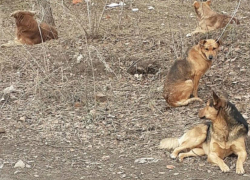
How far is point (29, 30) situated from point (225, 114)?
23.7ft

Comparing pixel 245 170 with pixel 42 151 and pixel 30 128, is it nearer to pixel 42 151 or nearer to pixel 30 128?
Answer: pixel 42 151

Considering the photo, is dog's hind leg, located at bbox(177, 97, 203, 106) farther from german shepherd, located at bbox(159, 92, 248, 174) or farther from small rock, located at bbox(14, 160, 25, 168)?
small rock, located at bbox(14, 160, 25, 168)

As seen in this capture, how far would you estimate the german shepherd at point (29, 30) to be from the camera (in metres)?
11.3

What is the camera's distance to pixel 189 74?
25.6 ft

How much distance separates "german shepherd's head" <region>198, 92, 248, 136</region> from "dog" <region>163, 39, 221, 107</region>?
1.71 meters

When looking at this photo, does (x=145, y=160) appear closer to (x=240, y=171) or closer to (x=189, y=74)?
(x=240, y=171)

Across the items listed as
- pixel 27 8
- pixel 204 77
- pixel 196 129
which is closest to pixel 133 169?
pixel 196 129

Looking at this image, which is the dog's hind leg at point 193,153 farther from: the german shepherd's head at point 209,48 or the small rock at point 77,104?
the small rock at point 77,104

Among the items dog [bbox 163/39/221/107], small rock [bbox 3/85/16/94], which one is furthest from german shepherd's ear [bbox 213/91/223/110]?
A: small rock [bbox 3/85/16/94]

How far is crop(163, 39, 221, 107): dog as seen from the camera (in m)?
7.50

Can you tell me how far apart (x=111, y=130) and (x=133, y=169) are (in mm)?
1155

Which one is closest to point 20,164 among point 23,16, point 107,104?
point 107,104

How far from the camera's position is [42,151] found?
20.7 feet

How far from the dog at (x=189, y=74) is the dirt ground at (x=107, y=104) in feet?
0.62
